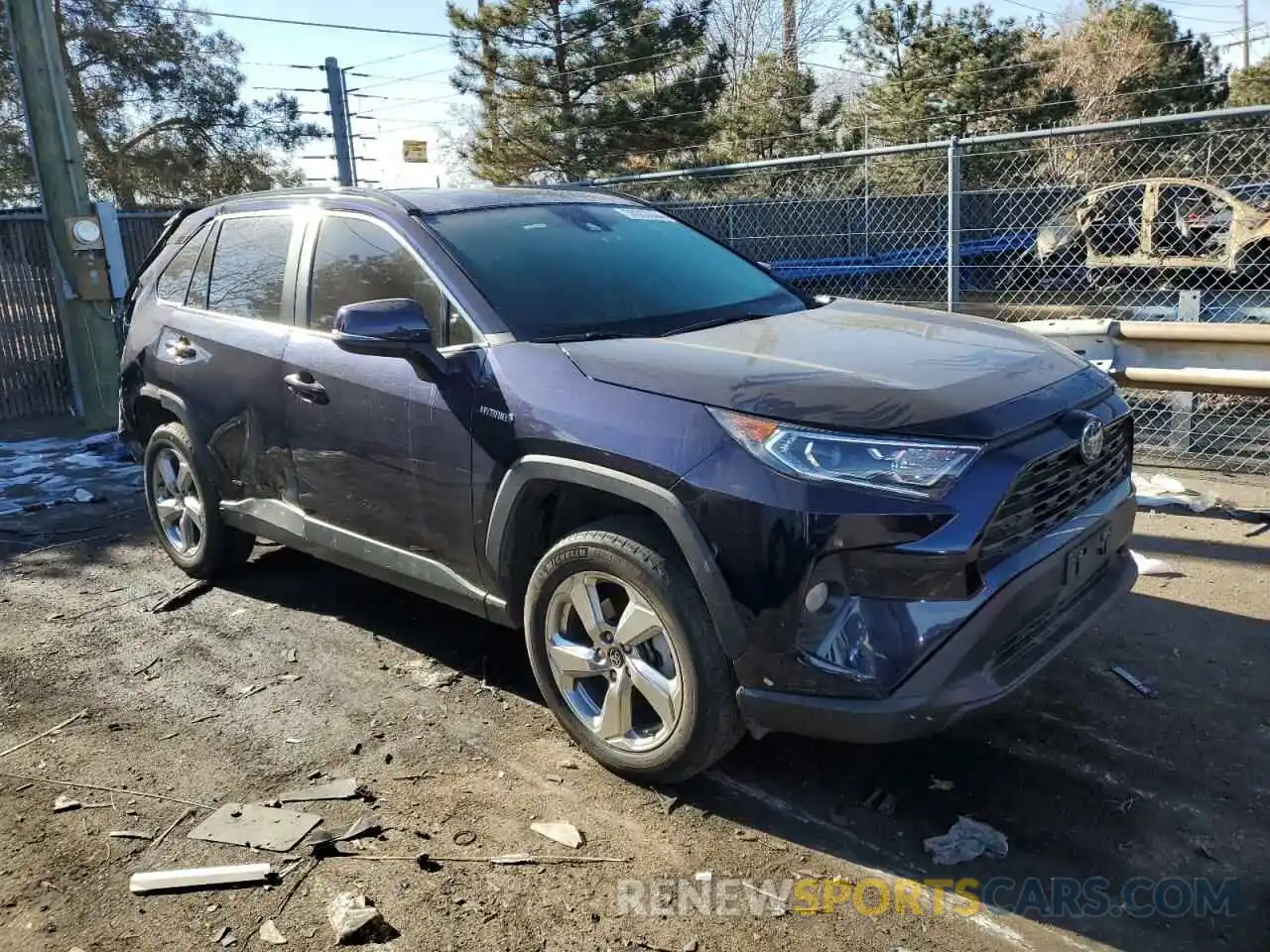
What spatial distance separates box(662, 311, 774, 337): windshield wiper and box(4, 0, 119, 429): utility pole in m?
7.78

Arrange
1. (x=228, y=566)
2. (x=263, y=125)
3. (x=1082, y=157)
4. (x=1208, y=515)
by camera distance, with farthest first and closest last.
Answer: (x=263, y=125) < (x=1082, y=157) < (x=1208, y=515) < (x=228, y=566)

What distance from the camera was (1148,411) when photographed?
661 cm

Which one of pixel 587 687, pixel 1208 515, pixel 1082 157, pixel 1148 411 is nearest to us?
pixel 587 687

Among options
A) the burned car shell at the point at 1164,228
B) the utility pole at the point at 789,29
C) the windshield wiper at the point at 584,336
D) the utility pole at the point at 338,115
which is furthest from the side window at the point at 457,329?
the utility pole at the point at 789,29

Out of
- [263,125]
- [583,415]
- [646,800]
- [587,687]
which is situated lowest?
[646,800]

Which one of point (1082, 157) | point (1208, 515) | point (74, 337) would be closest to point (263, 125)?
point (74, 337)

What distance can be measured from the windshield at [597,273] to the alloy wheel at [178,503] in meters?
2.07

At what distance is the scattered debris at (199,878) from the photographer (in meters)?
2.79

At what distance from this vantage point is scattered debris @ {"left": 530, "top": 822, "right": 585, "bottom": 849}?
9.66ft

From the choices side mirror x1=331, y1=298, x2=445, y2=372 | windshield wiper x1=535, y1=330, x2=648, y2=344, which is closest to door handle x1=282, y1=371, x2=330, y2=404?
side mirror x1=331, y1=298, x2=445, y2=372

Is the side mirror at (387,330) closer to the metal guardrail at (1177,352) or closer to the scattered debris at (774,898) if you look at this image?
the scattered debris at (774,898)

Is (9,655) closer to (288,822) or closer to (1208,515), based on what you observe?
(288,822)

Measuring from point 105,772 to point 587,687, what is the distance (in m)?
1.65

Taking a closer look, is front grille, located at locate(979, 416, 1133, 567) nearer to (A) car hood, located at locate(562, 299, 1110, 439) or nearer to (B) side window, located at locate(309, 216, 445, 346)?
(A) car hood, located at locate(562, 299, 1110, 439)
